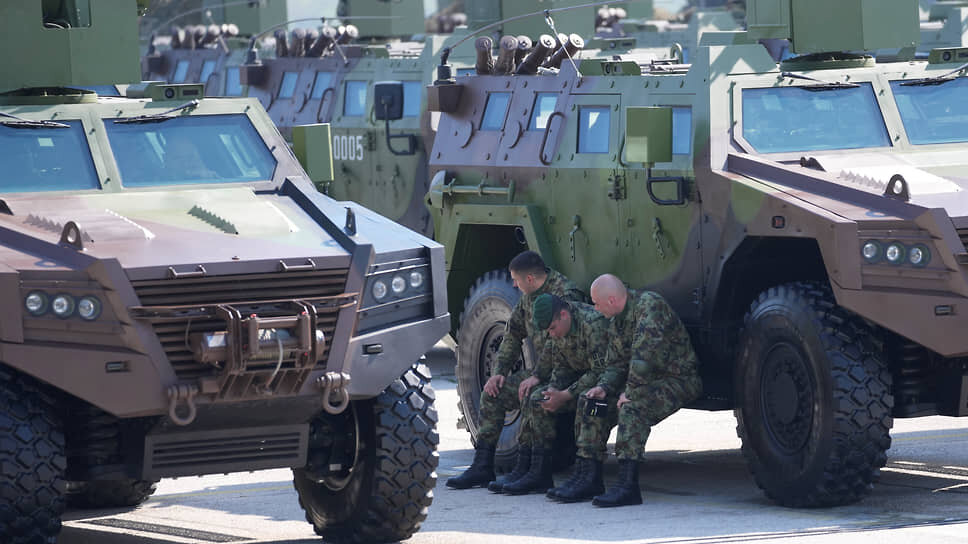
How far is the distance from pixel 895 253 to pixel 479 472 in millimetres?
2633

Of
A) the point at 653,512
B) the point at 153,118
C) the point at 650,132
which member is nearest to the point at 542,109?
the point at 650,132

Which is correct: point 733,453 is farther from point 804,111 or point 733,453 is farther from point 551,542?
point 551,542

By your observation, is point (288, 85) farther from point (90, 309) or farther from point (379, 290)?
point (90, 309)

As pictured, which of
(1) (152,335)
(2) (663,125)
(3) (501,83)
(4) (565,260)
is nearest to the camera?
(1) (152,335)

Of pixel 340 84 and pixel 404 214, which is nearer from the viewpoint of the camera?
pixel 404 214

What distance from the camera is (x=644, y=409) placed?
9.01m

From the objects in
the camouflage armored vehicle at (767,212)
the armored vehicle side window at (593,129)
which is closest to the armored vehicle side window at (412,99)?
the camouflage armored vehicle at (767,212)

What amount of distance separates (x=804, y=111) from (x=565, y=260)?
171 centimetres

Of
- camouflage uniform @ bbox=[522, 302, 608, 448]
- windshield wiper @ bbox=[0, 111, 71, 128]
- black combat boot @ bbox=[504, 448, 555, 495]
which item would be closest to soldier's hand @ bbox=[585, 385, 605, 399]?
camouflage uniform @ bbox=[522, 302, 608, 448]

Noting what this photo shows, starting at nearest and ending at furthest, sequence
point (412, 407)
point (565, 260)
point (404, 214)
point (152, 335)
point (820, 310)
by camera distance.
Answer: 1. point (152, 335)
2. point (412, 407)
3. point (820, 310)
4. point (565, 260)
5. point (404, 214)

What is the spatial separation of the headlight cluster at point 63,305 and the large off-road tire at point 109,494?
2423mm

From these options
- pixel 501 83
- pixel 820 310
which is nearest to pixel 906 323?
pixel 820 310

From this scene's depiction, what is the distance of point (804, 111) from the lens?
9.48 m

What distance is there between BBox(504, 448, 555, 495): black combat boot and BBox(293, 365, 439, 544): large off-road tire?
1.51m
